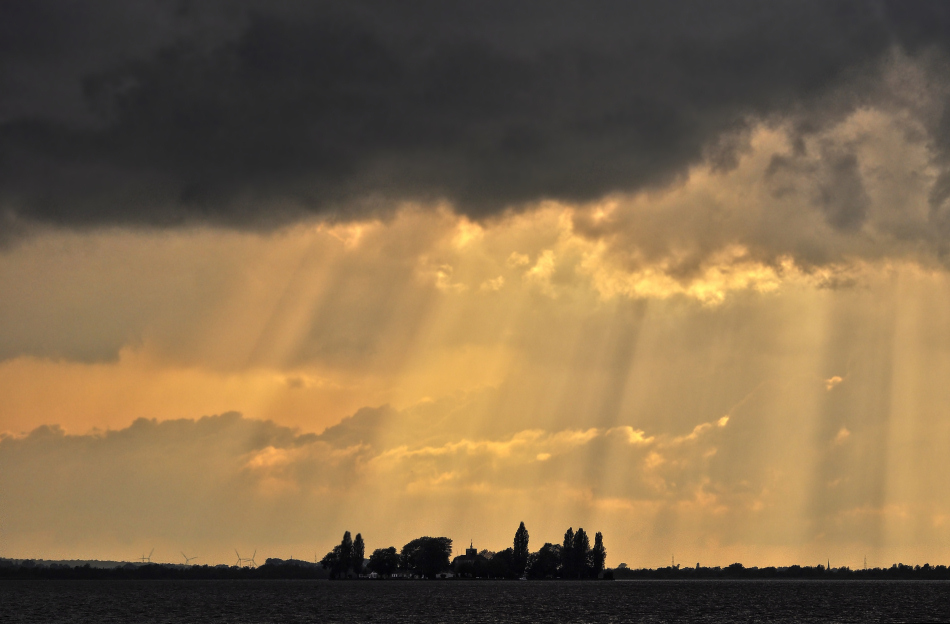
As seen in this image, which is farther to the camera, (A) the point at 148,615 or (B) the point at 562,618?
(A) the point at 148,615

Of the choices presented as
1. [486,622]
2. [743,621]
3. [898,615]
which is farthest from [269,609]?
[898,615]

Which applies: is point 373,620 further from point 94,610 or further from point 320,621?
point 94,610

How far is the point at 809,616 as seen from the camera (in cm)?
16838

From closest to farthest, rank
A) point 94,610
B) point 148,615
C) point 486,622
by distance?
point 486,622
point 148,615
point 94,610

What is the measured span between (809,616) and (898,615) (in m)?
15.2

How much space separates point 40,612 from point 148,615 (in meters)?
23.0

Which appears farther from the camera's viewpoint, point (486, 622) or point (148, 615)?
point (148, 615)

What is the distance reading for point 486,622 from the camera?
152875mm

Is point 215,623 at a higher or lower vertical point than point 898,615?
lower

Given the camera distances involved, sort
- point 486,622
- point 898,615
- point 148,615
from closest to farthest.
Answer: point 486,622, point 898,615, point 148,615

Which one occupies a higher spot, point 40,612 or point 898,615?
point 898,615

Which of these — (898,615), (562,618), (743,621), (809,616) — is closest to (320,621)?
(562,618)

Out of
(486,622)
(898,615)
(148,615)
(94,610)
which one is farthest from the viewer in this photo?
(94,610)

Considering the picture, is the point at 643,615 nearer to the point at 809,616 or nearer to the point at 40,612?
the point at 809,616
